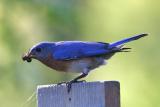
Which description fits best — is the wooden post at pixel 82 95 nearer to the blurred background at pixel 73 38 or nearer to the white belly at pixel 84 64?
the white belly at pixel 84 64

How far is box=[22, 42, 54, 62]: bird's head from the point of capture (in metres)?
6.10

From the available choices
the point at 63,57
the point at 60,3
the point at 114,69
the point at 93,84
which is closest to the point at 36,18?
the point at 60,3

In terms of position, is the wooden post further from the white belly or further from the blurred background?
the blurred background

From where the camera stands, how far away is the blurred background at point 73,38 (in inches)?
437

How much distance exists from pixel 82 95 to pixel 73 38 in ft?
24.1

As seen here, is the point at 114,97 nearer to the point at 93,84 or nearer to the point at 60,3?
the point at 93,84

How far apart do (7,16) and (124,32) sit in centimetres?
226

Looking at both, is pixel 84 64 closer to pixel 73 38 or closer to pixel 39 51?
pixel 39 51

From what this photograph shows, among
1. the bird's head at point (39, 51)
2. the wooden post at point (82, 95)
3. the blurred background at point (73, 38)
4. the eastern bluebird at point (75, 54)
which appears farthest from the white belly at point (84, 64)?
the blurred background at point (73, 38)

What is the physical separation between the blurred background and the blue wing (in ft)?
13.8

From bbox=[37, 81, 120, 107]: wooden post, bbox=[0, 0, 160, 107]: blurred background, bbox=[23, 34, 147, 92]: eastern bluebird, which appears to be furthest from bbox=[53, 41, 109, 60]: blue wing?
bbox=[0, 0, 160, 107]: blurred background

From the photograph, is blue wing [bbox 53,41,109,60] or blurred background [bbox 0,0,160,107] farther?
blurred background [bbox 0,0,160,107]

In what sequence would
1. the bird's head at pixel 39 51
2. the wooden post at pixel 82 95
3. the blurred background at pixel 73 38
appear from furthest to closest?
the blurred background at pixel 73 38 < the bird's head at pixel 39 51 < the wooden post at pixel 82 95

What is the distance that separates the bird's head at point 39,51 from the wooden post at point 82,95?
1.05 meters
